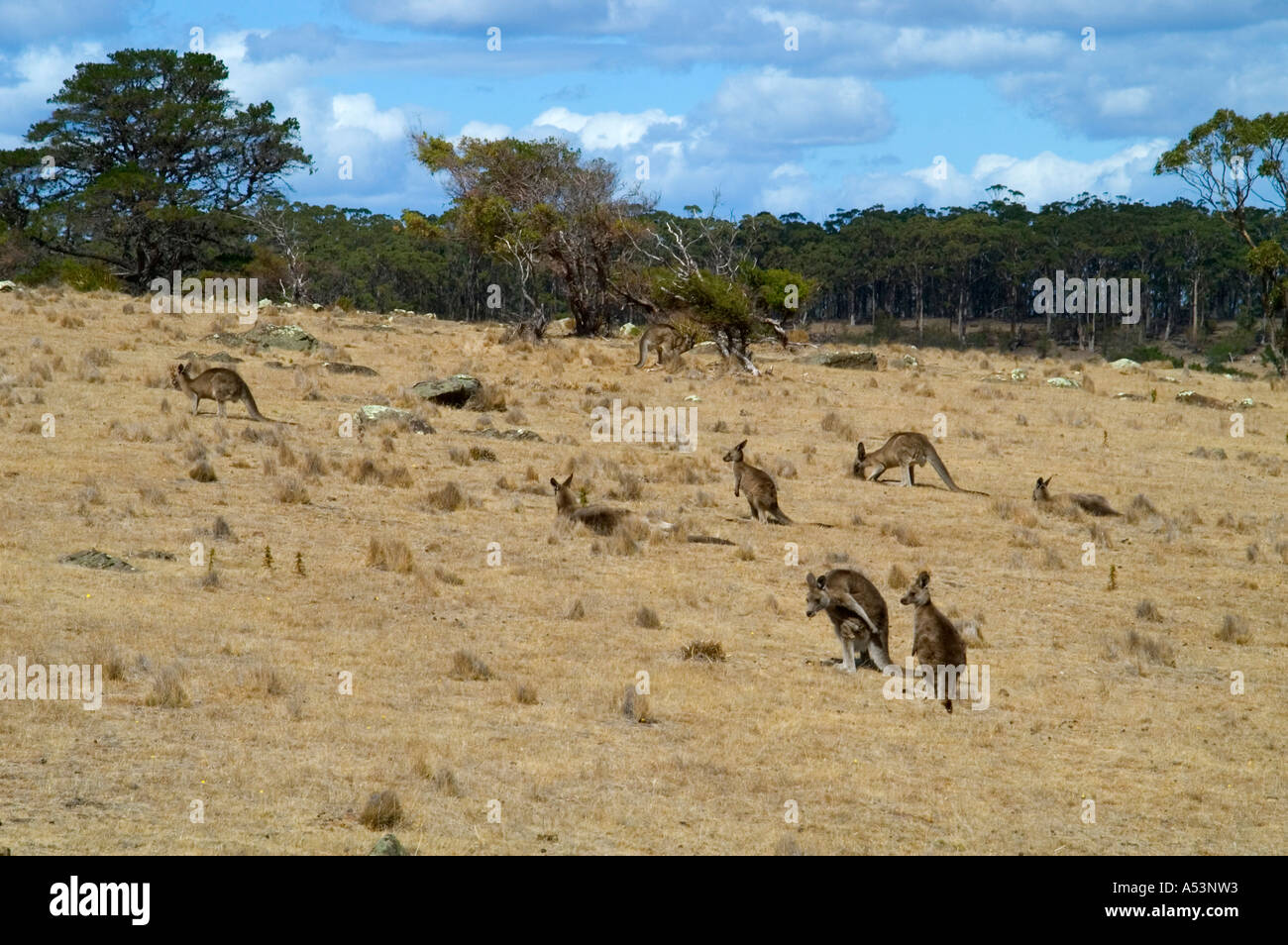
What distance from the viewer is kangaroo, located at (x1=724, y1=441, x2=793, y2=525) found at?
2041 cm

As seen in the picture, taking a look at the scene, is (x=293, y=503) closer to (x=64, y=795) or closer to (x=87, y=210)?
(x=64, y=795)

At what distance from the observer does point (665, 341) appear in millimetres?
41812

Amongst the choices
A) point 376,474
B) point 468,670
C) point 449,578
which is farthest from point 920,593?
point 376,474

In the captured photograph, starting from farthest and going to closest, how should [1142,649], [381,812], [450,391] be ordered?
[450,391]
[1142,649]
[381,812]

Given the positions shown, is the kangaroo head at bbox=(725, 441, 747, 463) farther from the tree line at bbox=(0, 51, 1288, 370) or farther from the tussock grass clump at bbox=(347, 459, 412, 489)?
the tree line at bbox=(0, 51, 1288, 370)

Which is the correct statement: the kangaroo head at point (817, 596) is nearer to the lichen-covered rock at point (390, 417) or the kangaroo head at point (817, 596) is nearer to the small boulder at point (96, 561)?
the small boulder at point (96, 561)

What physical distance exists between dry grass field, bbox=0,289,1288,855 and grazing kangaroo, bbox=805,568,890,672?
512 millimetres

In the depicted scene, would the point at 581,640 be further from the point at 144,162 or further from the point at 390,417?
the point at 144,162

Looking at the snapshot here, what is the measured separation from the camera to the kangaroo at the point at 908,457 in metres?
23.9

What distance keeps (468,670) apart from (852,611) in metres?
3.47

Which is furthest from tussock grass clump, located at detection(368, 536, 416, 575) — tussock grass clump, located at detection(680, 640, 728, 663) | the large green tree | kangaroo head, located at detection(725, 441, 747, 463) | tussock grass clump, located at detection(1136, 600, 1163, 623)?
the large green tree

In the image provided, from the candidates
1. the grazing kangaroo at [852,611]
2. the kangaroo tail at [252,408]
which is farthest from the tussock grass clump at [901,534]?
the kangaroo tail at [252,408]

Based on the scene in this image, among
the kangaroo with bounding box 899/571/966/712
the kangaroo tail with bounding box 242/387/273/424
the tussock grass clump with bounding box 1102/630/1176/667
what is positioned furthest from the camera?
the kangaroo tail with bounding box 242/387/273/424
